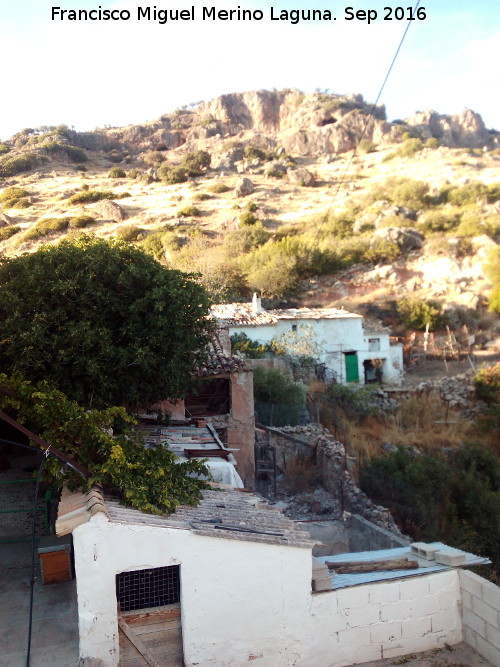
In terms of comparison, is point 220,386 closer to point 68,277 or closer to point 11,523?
point 68,277

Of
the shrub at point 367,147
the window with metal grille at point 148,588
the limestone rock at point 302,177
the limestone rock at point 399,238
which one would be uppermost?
the shrub at point 367,147

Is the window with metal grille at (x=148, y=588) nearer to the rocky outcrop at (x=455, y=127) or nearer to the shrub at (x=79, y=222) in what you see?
the shrub at (x=79, y=222)

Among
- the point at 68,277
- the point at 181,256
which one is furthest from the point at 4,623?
the point at 181,256

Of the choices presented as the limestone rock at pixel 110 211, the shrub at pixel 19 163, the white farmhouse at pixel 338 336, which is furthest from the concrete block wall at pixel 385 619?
the shrub at pixel 19 163

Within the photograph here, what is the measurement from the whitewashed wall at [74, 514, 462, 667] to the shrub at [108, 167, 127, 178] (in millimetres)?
51861

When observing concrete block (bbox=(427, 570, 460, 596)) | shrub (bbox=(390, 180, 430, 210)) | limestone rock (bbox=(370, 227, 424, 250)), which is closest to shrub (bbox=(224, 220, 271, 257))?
limestone rock (bbox=(370, 227, 424, 250))

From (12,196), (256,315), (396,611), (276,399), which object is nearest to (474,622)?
(396,611)

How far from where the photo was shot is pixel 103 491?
6.09 meters

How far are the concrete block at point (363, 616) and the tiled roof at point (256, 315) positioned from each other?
1550 centimetres

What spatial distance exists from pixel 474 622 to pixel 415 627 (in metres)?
0.72

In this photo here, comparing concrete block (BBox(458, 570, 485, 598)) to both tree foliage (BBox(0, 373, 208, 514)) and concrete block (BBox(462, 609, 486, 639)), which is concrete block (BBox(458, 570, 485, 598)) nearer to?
concrete block (BBox(462, 609, 486, 639))

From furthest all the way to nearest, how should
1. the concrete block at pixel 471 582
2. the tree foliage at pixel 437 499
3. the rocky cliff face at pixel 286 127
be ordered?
the rocky cliff face at pixel 286 127, the tree foliage at pixel 437 499, the concrete block at pixel 471 582

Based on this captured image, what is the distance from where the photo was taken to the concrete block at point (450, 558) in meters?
6.51

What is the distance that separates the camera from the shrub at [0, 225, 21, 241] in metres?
37.9
